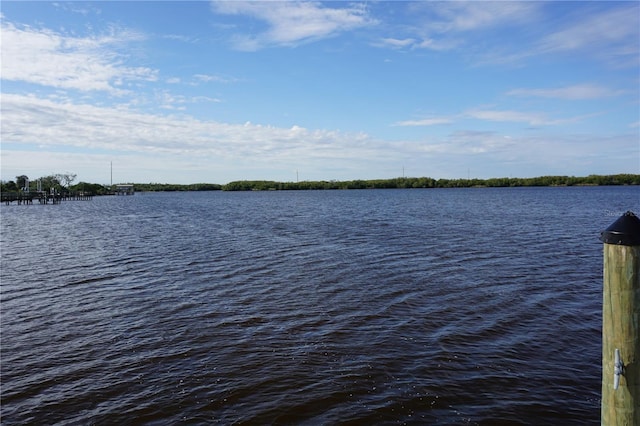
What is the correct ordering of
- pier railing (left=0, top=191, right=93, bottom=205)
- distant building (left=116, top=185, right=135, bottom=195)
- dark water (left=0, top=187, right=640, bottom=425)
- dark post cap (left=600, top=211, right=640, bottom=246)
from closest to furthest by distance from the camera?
1. dark post cap (left=600, top=211, right=640, bottom=246)
2. dark water (left=0, top=187, right=640, bottom=425)
3. pier railing (left=0, top=191, right=93, bottom=205)
4. distant building (left=116, top=185, right=135, bottom=195)

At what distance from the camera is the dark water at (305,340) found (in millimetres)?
7777

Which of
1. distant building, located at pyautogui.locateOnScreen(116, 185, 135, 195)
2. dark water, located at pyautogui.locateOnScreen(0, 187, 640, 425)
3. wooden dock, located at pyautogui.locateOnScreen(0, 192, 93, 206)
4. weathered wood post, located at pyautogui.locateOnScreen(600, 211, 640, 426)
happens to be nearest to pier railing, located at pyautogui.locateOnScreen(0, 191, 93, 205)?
wooden dock, located at pyautogui.locateOnScreen(0, 192, 93, 206)

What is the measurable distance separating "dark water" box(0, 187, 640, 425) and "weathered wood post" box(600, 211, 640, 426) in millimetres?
3141

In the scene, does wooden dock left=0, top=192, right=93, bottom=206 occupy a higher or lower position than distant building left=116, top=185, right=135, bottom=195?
lower

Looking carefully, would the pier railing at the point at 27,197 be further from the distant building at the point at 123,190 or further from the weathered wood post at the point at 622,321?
the weathered wood post at the point at 622,321

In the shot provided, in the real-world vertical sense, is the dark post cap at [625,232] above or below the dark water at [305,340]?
above

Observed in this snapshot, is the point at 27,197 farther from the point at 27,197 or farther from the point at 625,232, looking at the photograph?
the point at 625,232

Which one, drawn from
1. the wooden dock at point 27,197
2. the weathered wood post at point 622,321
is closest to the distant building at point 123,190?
the wooden dock at point 27,197

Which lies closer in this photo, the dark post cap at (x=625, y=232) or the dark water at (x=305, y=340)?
the dark post cap at (x=625, y=232)

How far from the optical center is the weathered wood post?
417cm

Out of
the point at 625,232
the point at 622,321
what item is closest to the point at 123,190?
the point at 622,321

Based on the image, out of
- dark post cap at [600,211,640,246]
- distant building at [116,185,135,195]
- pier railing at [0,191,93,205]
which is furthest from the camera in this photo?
distant building at [116,185,135,195]

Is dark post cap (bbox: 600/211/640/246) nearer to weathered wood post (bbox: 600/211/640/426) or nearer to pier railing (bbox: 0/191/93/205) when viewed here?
weathered wood post (bbox: 600/211/640/426)

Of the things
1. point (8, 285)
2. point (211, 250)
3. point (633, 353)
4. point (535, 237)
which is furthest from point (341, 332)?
point (535, 237)
